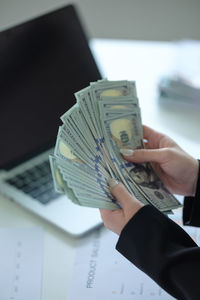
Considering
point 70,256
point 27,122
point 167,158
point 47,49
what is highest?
point 47,49

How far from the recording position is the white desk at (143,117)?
0.97 metres

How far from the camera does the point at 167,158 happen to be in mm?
1007

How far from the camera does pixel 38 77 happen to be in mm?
1202

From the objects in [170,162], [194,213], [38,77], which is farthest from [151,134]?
[38,77]

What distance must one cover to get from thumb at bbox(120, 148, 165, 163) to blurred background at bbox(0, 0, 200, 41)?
1.68 m

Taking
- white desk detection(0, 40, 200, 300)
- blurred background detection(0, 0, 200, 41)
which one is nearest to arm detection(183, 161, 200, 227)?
white desk detection(0, 40, 200, 300)

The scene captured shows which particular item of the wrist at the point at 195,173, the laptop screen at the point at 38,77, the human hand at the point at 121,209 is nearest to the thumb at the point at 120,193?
the human hand at the point at 121,209

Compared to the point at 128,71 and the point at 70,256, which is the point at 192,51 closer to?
the point at 128,71

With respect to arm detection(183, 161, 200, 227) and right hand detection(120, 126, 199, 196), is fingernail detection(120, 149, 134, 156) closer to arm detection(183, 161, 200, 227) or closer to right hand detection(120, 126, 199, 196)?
right hand detection(120, 126, 199, 196)

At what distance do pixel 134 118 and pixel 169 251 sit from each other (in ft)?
1.16

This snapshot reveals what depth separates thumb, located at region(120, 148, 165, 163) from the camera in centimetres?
100

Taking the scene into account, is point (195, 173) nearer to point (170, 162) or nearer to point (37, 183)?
point (170, 162)

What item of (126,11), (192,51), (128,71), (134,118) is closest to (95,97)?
(134,118)

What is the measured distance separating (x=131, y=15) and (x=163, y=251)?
200cm
